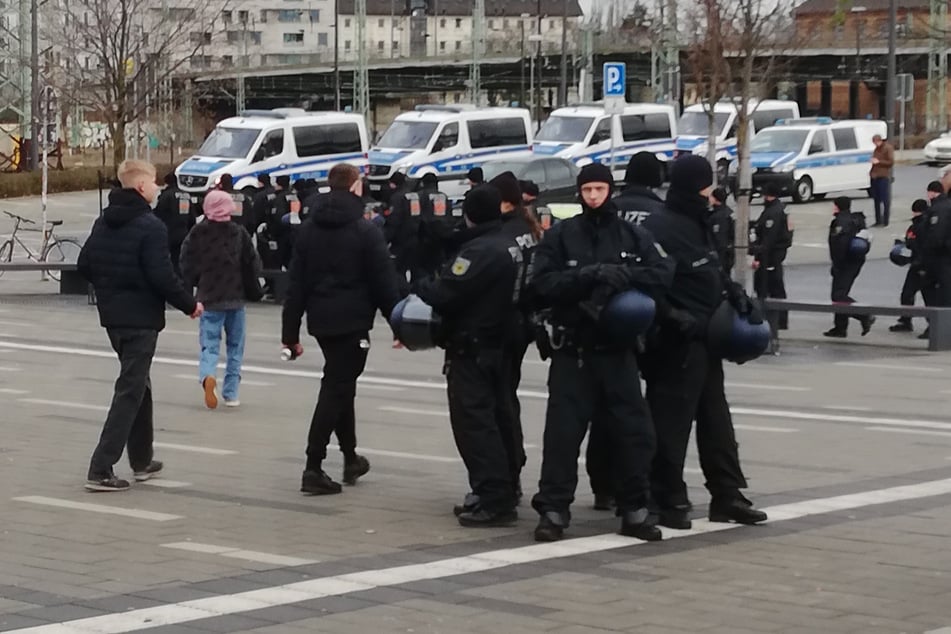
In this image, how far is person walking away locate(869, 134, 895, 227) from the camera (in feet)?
122

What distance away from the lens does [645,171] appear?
9484 millimetres

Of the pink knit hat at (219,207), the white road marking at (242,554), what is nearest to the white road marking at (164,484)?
the white road marking at (242,554)

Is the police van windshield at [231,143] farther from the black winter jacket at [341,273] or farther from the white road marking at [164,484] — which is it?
the black winter jacket at [341,273]

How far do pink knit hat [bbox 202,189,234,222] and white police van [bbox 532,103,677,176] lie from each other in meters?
31.5

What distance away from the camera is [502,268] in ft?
31.4

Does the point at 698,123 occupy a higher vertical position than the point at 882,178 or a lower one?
higher

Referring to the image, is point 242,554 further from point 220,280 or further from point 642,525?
point 220,280

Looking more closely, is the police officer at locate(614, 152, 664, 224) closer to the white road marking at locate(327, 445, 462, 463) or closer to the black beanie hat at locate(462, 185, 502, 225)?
the black beanie hat at locate(462, 185, 502, 225)

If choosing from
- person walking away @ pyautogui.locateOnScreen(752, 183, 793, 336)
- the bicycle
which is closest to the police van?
the bicycle

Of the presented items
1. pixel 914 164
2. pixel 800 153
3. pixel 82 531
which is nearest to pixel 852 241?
pixel 82 531

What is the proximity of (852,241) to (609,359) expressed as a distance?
13518 millimetres

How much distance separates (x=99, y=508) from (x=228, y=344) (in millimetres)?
4840

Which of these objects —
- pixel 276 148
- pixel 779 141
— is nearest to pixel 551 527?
pixel 276 148

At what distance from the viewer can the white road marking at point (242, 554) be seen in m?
8.62
